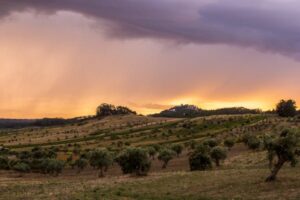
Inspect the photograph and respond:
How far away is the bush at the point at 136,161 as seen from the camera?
296 feet

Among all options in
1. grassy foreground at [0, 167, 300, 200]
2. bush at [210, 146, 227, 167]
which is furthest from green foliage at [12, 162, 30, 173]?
grassy foreground at [0, 167, 300, 200]

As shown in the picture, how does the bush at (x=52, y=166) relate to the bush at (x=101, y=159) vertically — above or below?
below

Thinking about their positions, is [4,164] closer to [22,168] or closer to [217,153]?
[22,168]

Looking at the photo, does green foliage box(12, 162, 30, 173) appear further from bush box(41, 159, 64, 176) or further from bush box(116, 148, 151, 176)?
bush box(116, 148, 151, 176)

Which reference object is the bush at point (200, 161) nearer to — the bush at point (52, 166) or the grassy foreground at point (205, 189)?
the grassy foreground at point (205, 189)

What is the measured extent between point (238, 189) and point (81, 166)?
7589cm

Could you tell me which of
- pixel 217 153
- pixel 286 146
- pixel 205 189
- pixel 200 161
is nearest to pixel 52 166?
pixel 217 153

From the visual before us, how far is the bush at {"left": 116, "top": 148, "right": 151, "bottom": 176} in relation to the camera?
90.3 metres

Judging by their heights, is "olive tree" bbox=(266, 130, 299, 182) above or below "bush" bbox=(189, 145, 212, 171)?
above

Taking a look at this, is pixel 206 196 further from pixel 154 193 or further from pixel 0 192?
pixel 0 192

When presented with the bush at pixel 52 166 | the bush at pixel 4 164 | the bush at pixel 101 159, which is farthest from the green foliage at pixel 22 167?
the bush at pixel 101 159

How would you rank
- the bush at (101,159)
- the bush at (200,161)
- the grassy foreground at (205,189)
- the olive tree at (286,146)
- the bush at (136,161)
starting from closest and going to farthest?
the grassy foreground at (205,189), the olive tree at (286,146), the bush at (200,161), the bush at (136,161), the bush at (101,159)

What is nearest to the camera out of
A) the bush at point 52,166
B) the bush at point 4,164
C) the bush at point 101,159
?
the bush at point 101,159

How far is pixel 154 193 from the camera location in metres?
55.9
